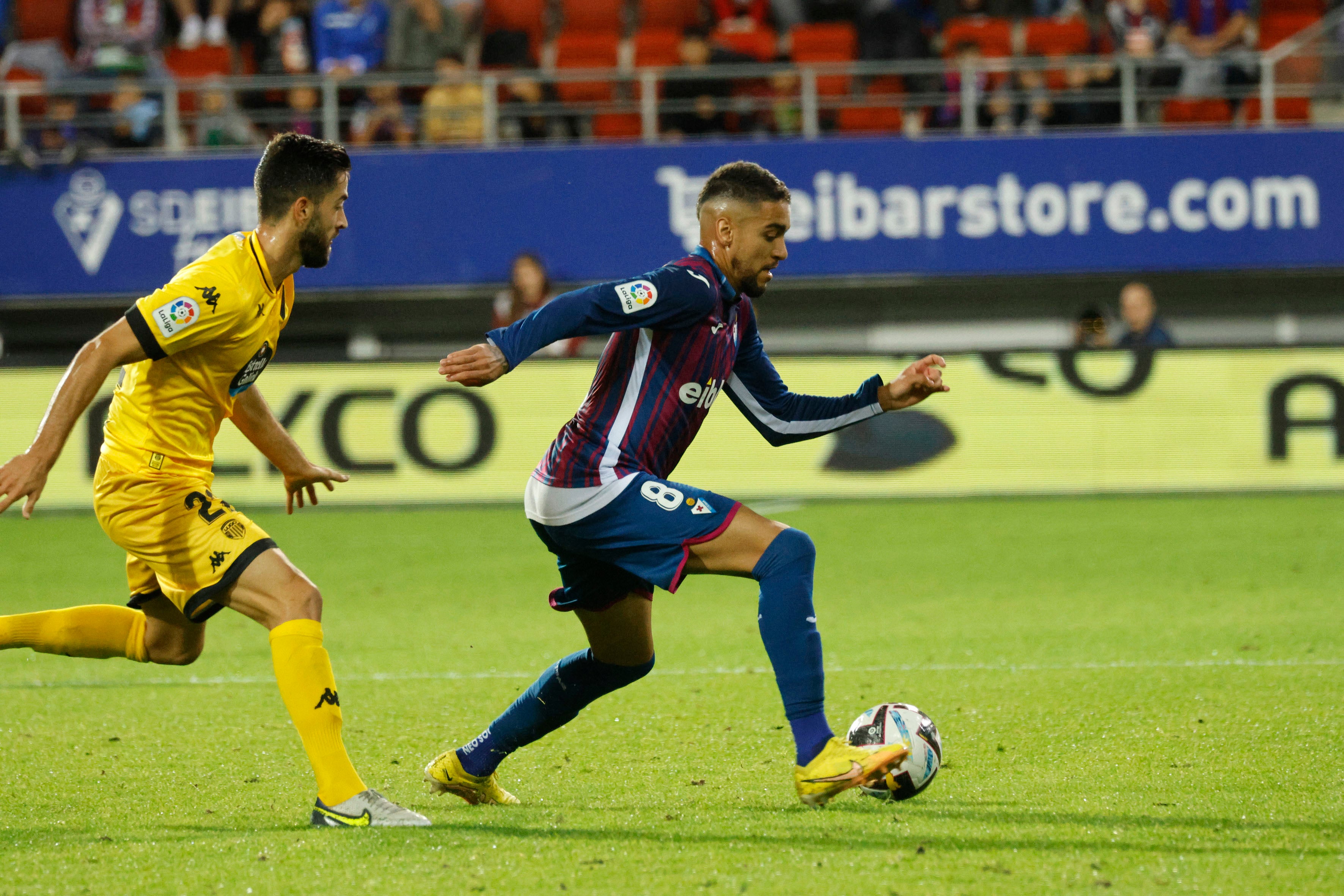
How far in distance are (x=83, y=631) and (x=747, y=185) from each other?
92.6 inches

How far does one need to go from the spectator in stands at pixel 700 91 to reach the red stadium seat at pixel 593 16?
4.99ft

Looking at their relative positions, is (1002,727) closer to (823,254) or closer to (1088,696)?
(1088,696)

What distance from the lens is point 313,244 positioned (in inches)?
165

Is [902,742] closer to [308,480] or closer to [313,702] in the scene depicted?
[313,702]

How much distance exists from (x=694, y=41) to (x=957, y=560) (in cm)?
782

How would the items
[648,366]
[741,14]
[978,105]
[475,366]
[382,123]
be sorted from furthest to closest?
1. [741,14]
2. [382,123]
3. [978,105]
4. [648,366]
5. [475,366]

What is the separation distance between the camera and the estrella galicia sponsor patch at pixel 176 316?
153 inches

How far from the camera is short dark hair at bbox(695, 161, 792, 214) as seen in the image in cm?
415

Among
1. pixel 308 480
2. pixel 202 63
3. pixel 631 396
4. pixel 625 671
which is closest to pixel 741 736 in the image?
pixel 625 671

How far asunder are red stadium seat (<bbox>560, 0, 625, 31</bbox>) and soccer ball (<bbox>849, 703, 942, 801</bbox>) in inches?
547

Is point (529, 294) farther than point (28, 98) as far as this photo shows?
Answer: No

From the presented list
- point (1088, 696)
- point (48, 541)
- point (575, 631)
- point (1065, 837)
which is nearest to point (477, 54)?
point (48, 541)

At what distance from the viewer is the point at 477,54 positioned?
16.6 metres

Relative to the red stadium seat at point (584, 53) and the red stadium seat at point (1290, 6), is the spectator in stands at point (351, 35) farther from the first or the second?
the red stadium seat at point (1290, 6)
